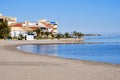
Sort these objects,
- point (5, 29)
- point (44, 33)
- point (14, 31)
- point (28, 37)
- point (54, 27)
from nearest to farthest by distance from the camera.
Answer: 1. point (5, 29)
2. point (28, 37)
3. point (14, 31)
4. point (44, 33)
5. point (54, 27)

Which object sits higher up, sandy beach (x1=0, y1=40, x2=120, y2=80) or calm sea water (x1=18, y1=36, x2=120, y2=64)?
sandy beach (x1=0, y1=40, x2=120, y2=80)

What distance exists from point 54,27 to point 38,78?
17279 centimetres

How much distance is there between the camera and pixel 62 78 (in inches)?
533

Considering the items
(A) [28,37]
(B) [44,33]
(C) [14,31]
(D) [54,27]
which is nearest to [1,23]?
(A) [28,37]

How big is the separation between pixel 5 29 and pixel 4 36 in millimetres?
5270

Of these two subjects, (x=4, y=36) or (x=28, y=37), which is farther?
(x=28, y=37)

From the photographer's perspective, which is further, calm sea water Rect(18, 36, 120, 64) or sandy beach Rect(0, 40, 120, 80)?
calm sea water Rect(18, 36, 120, 64)

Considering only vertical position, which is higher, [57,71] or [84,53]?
[57,71]

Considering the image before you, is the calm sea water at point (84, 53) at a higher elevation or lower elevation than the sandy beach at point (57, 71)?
lower

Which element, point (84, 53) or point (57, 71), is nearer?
point (57, 71)

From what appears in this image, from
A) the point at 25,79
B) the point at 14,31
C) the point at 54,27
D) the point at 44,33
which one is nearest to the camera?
the point at 25,79

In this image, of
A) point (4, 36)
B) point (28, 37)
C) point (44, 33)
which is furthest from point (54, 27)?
point (4, 36)

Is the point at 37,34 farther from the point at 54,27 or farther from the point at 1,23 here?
the point at 54,27

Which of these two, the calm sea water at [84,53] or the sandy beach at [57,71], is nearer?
the sandy beach at [57,71]
